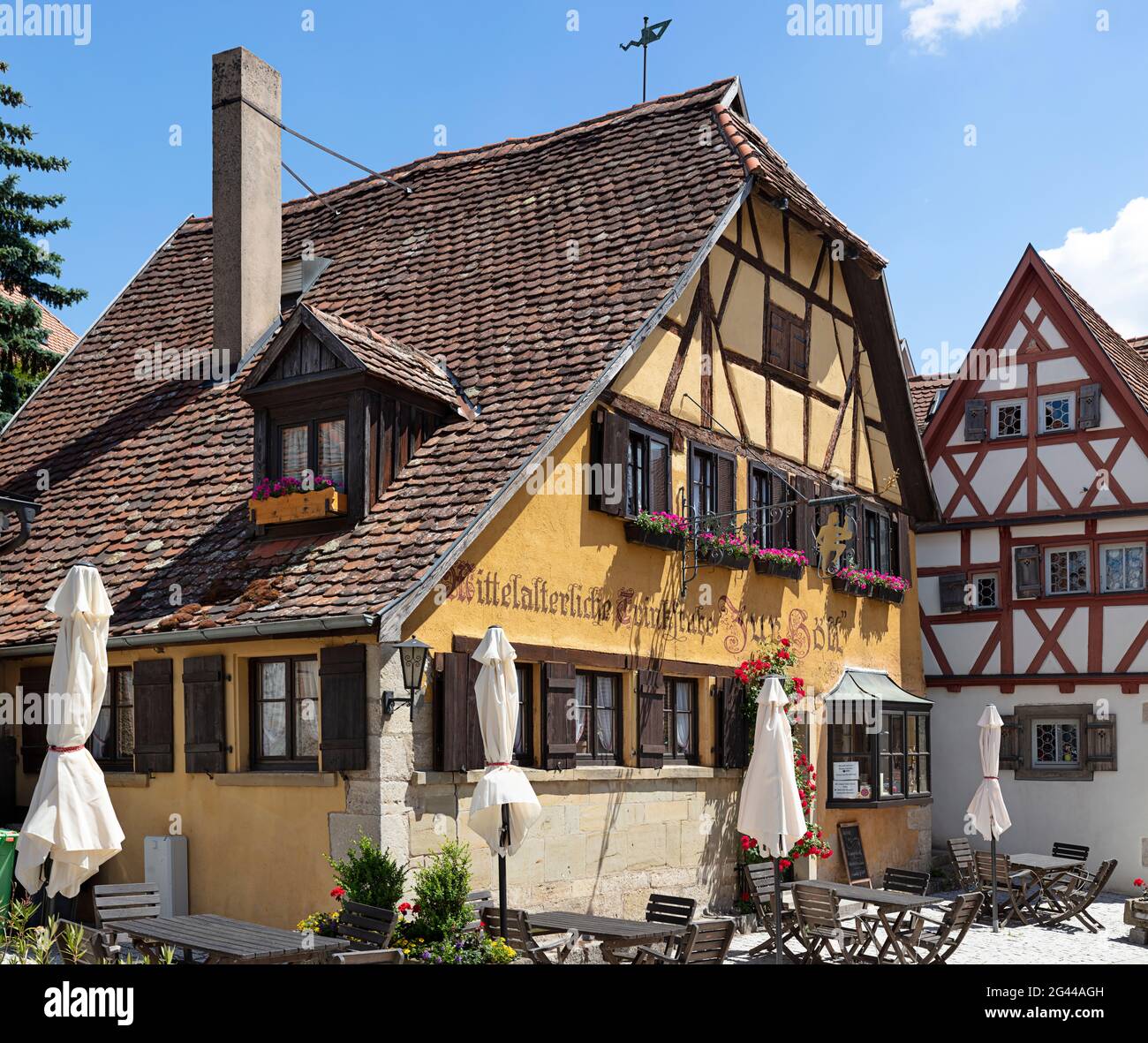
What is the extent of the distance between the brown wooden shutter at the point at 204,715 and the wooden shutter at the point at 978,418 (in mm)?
13164

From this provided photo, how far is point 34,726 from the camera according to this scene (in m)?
13.6

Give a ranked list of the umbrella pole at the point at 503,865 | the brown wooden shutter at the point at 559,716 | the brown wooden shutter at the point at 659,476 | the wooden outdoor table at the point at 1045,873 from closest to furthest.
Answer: the umbrella pole at the point at 503,865 → the brown wooden shutter at the point at 559,716 → the brown wooden shutter at the point at 659,476 → the wooden outdoor table at the point at 1045,873

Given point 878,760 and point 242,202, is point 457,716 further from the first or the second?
point 878,760

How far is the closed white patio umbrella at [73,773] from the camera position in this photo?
872 centimetres

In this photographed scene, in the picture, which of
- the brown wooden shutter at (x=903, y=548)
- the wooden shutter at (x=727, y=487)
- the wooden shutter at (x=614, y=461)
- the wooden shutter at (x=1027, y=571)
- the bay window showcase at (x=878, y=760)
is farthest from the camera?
the wooden shutter at (x=1027, y=571)

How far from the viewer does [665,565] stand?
47.6 feet

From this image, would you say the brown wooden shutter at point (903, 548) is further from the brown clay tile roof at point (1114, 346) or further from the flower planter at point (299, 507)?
the flower planter at point (299, 507)

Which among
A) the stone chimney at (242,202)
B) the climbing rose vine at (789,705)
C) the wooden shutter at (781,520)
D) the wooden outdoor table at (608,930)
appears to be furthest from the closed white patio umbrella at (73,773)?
the wooden shutter at (781,520)

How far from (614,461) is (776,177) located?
171 inches

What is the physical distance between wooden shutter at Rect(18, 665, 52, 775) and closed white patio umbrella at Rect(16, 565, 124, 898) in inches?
174

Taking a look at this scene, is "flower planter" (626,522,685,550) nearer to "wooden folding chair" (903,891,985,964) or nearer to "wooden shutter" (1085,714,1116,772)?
"wooden folding chair" (903,891,985,964)
